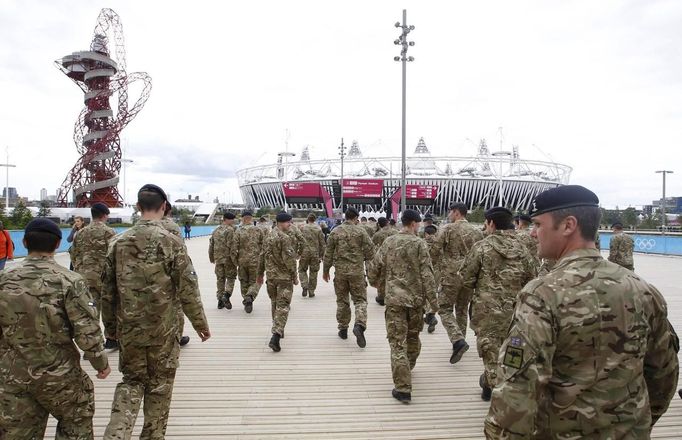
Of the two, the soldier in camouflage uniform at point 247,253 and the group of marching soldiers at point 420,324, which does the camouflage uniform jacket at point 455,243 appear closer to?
the group of marching soldiers at point 420,324

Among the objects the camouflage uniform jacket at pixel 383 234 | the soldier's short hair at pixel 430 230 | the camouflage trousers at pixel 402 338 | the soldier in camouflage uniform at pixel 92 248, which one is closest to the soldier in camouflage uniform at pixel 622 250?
the soldier's short hair at pixel 430 230

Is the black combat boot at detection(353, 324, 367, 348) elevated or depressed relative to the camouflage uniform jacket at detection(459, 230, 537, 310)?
depressed

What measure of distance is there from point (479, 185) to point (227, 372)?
297 ft

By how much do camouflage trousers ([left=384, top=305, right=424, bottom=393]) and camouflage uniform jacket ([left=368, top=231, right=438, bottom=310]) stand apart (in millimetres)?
115

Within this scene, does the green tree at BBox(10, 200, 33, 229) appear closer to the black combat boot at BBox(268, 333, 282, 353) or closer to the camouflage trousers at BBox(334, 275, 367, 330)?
the black combat boot at BBox(268, 333, 282, 353)

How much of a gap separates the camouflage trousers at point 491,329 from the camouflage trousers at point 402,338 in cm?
68

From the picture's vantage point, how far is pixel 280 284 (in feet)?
21.8

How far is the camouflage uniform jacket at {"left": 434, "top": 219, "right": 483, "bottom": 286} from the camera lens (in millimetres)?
6943

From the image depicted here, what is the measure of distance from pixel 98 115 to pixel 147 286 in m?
58.2

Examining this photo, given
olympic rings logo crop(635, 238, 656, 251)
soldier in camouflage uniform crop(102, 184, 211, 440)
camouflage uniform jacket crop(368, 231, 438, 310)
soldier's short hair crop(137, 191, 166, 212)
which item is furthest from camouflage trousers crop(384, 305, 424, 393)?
olympic rings logo crop(635, 238, 656, 251)

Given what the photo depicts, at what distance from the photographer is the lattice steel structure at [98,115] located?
52312 mm

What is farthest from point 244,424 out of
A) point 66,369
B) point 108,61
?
point 108,61

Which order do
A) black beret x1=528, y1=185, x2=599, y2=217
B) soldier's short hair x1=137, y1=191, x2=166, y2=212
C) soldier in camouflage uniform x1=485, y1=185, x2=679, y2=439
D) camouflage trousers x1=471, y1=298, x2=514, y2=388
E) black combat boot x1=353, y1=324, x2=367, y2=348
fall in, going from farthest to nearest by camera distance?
1. black combat boot x1=353, y1=324, x2=367, y2=348
2. camouflage trousers x1=471, y1=298, x2=514, y2=388
3. soldier's short hair x1=137, y1=191, x2=166, y2=212
4. black beret x1=528, y1=185, x2=599, y2=217
5. soldier in camouflage uniform x1=485, y1=185, x2=679, y2=439

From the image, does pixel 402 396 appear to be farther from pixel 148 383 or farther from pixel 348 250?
pixel 348 250
